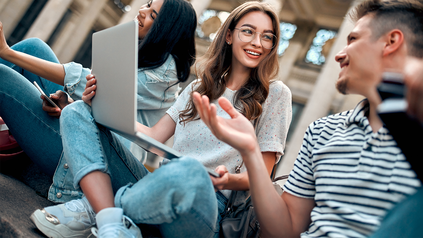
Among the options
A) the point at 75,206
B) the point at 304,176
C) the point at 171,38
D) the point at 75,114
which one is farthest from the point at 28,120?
the point at 304,176

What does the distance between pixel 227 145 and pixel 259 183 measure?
20.4 inches

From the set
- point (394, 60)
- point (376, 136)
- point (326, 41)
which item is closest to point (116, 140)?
point (376, 136)

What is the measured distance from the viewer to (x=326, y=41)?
10.5 m

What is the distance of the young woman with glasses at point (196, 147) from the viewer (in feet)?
3.48

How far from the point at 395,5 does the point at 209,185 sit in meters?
1.00

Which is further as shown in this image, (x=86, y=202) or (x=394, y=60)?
(x=86, y=202)

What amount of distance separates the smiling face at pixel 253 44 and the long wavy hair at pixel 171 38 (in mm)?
485

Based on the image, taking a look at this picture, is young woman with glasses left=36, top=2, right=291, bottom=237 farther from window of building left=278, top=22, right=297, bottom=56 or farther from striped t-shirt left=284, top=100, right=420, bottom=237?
window of building left=278, top=22, right=297, bottom=56

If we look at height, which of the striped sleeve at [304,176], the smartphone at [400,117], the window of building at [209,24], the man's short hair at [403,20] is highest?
the window of building at [209,24]

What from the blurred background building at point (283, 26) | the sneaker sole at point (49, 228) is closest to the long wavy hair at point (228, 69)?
the sneaker sole at point (49, 228)

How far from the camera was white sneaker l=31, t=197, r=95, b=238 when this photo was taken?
3.93 feet

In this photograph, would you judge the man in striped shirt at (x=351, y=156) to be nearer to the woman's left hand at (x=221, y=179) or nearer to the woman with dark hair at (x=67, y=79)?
the woman's left hand at (x=221, y=179)

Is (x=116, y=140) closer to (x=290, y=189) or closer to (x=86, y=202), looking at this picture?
(x=86, y=202)

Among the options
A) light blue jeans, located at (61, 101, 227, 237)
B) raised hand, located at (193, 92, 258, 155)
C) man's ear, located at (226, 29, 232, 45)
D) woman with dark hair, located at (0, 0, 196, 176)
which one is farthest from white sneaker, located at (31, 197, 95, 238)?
man's ear, located at (226, 29, 232, 45)
